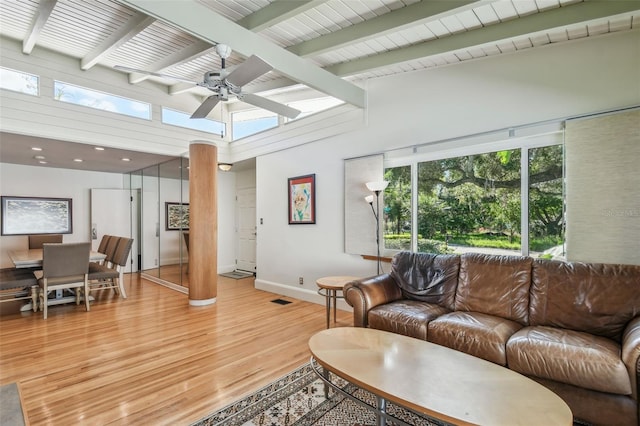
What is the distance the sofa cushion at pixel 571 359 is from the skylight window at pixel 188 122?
5.11m

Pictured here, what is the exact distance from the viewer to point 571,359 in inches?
73.1

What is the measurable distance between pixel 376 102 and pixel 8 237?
7.62 m

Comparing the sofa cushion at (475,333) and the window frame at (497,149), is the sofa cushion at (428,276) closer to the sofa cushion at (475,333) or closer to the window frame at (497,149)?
the sofa cushion at (475,333)

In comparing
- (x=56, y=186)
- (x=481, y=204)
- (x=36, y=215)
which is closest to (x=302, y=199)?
(x=481, y=204)

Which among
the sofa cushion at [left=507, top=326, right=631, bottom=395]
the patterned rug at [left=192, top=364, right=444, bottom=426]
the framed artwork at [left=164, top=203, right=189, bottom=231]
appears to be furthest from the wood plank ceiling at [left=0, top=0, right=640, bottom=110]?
the framed artwork at [left=164, top=203, right=189, bottom=231]

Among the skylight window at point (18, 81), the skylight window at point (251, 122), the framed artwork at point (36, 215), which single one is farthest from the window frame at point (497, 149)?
the framed artwork at point (36, 215)

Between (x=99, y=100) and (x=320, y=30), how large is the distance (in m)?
3.98

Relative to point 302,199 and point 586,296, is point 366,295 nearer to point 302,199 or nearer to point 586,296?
point 586,296

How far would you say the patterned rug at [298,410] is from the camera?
1.96 metres

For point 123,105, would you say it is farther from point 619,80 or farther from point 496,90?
point 619,80

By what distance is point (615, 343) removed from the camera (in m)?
2.01

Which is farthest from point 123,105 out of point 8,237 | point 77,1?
point 8,237

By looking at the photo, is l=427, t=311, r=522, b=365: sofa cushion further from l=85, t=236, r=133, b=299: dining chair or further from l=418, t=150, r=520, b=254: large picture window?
l=85, t=236, r=133, b=299: dining chair

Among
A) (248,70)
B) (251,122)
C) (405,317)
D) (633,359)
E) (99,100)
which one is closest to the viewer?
(633,359)
